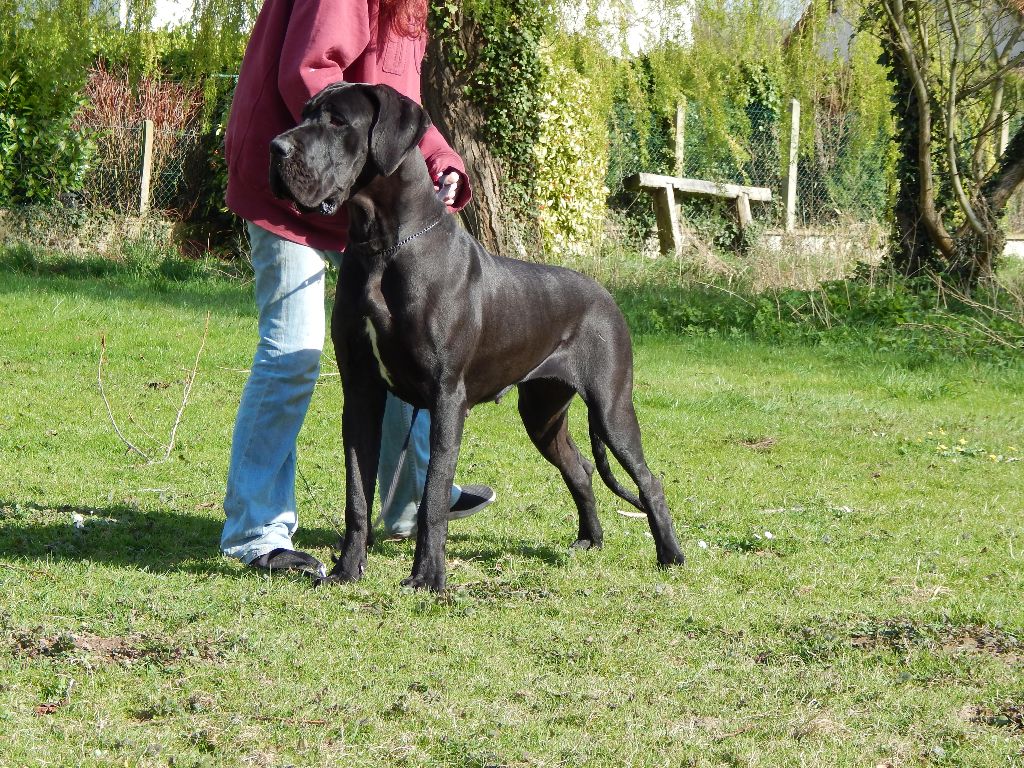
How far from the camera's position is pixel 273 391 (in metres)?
4.44

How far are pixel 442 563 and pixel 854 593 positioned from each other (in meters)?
1.51

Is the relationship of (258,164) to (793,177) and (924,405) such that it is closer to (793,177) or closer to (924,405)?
(924,405)

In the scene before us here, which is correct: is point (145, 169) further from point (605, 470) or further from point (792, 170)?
point (605, 470)

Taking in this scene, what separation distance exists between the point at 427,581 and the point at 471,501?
3.71 feet

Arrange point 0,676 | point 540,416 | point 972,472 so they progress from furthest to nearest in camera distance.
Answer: point 972,472 → point 540,416 → point 0,676

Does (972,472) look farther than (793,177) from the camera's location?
No

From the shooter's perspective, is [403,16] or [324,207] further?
[403,16]

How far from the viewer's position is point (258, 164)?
4.34 m

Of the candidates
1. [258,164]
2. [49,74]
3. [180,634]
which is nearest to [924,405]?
[258,164]

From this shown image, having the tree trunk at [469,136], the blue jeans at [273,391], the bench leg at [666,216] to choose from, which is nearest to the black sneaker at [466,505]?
the blue jeans at [273,391]

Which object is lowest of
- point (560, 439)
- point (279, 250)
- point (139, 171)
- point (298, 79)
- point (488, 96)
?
point (560, 439)

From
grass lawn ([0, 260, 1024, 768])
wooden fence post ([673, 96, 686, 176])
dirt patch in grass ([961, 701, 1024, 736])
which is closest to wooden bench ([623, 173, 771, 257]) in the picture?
wooden fence post ([673, 96, 686, 176])

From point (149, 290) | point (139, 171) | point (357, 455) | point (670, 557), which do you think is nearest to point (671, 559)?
point (670, 557)

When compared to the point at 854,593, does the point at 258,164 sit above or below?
above
